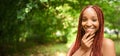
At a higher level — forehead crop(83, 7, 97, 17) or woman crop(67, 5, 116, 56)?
forehead crop(83, 7, 97, 17)

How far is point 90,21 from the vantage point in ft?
7.93

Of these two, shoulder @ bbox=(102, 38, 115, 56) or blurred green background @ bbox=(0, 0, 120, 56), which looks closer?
shoulder @ bbox=(102, 38, 115, 56)

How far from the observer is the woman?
7.79 feet

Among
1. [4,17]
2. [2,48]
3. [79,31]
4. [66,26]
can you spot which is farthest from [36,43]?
[79,31]

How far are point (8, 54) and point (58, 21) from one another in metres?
2.73

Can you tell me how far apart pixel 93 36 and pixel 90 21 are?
11cm

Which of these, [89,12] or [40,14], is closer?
[89,12]

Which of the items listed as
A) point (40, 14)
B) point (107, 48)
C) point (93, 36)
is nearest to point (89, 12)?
point (93, 36)

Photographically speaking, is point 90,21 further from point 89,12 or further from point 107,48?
point 107,48

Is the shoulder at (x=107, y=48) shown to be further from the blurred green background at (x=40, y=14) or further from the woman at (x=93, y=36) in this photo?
the blurred green background at (x=40, y=14)

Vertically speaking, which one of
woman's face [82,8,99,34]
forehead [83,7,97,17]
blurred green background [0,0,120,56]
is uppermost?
forehead [83,7,97,17]

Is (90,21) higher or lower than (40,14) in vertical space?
higher

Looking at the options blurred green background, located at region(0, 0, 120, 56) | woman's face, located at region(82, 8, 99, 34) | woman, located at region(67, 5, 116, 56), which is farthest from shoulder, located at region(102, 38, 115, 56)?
blurred green background, located at region(0, 0, 120, 56)

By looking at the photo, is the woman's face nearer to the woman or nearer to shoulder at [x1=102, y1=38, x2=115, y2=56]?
the woman
